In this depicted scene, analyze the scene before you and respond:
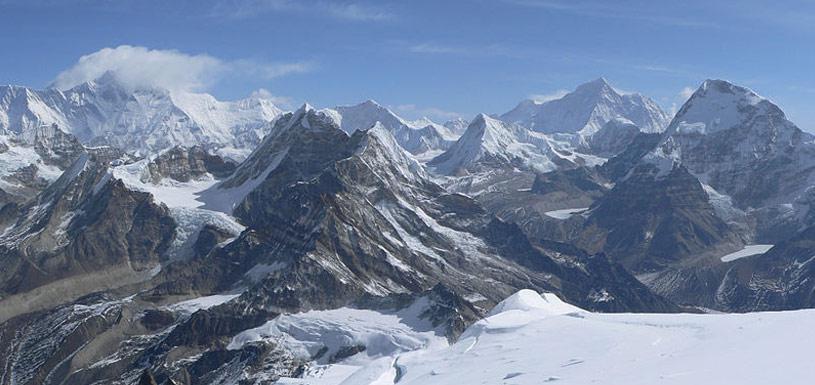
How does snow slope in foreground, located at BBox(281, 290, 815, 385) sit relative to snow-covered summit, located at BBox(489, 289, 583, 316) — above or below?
below

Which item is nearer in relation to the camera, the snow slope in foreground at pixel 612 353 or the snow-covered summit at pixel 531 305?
the snow slope in foreground at pixel 612 353

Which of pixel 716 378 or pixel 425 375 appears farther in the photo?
pixel 425 375

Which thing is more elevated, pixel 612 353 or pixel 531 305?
pixel 531 305

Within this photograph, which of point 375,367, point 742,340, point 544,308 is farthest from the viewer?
point 544,308

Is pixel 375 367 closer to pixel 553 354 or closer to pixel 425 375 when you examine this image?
pixel 425 375

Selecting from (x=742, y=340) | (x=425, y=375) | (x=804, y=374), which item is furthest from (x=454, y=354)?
(x=804, y=374)

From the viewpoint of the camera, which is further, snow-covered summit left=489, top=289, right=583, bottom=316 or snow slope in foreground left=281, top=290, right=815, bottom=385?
snow-covered summit left=489, top=289, right=583, bottom=316

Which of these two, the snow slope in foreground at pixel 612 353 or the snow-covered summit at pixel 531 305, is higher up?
the snow-covered summit at pixel 531 305

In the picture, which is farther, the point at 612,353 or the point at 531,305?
the point at 531,305
